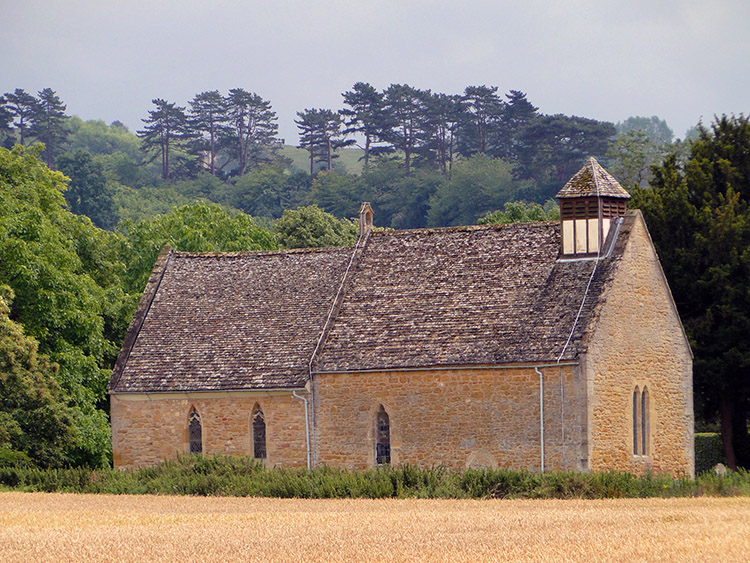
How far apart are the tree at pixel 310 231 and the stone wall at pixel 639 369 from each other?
34797 millimetres

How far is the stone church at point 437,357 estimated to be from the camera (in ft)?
134

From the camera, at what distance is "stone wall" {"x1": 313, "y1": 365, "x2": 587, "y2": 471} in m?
40.1

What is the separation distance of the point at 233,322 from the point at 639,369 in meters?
14.9

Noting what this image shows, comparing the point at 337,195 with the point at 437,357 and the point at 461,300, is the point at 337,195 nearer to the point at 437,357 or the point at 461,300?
the point at 461,300

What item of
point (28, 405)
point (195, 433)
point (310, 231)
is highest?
point (310, 231)

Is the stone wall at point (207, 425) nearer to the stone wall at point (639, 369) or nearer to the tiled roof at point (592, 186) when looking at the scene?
the stone wall at point (639, 369)

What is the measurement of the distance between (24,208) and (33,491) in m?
17.6

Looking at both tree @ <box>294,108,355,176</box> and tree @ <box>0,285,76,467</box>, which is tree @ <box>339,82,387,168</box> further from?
tree @ <box>0,285,76,467</box>

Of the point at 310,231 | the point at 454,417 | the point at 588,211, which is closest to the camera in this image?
the point at 454,417

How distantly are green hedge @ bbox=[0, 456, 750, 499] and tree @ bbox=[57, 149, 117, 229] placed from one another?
8355 centimetres

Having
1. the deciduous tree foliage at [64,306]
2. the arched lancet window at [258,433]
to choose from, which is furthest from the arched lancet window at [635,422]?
the deciduous tree foliage at [64,306]

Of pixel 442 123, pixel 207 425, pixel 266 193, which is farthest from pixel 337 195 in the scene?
pixel 207 425

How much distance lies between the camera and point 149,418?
151ft

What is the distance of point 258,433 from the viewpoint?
44.9 m
